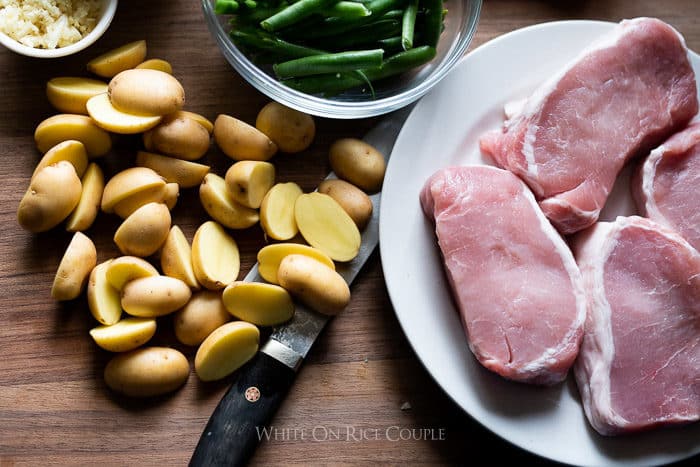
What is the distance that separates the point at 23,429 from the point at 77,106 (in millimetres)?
890

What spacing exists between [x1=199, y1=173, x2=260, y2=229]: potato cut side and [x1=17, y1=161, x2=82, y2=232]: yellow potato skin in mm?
340

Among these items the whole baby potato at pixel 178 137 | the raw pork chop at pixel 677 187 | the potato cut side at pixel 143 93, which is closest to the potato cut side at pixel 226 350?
the whole baby potato at pixel 178 137

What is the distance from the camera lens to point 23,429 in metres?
1.88

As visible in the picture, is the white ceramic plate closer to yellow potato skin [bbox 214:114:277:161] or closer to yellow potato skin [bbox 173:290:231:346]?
yellow potato skin [bbox 214:114:277:161]

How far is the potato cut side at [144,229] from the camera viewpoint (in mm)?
1827

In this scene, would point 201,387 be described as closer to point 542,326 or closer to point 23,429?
point 23,429

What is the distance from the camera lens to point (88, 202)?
1906 millimetres

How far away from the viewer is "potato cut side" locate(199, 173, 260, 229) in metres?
1.91

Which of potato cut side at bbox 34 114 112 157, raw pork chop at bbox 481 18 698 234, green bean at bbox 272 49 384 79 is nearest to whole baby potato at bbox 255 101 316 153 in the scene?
green bean at bbox 272 49 384 79

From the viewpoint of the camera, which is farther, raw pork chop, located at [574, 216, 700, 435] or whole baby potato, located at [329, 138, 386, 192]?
whole baby potato, located at [329, 138, 386, 192]

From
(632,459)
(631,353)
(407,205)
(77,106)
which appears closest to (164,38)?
(77,106)

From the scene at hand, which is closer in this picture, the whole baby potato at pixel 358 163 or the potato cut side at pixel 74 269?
the potato cut side at pixel 74 269

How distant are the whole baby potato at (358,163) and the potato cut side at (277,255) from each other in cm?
24

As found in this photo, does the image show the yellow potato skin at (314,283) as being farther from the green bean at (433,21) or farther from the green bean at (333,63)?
the green bean at (433,21)
